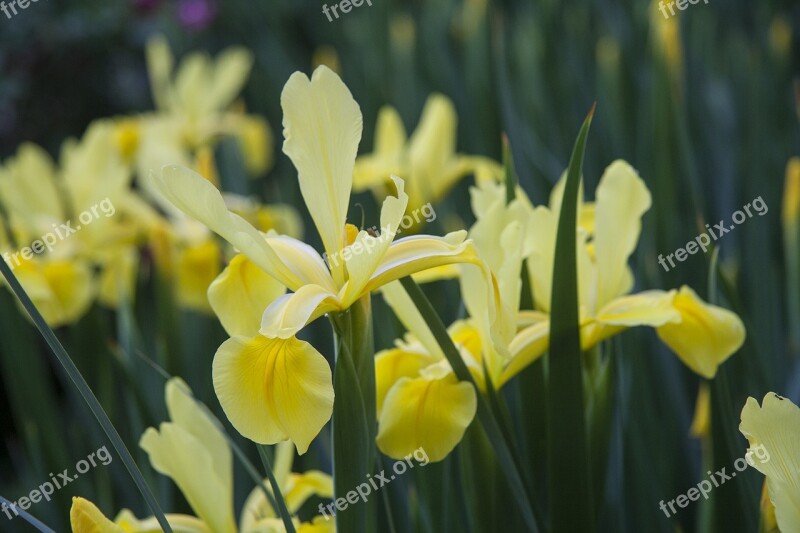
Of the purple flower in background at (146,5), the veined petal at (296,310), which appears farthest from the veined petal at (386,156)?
the purple flower in background at (146,5)

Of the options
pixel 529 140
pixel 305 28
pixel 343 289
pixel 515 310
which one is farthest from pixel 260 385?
pixel 305 28

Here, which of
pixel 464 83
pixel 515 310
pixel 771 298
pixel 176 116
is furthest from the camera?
pixel 464 83

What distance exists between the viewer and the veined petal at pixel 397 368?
2.63 feet

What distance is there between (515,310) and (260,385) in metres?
0.25

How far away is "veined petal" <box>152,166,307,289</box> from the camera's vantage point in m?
0.62

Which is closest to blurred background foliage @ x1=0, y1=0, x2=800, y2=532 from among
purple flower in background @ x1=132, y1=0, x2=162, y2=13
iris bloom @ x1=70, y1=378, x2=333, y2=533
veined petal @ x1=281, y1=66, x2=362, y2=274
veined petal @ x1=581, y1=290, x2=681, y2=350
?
veined petal @ x1=581, y1=290, x2=681, y2=350

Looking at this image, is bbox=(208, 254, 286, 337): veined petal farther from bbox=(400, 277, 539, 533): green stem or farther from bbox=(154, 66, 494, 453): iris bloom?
bbox=(400, 277, 539, 533): green stem

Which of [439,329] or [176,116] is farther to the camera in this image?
[176,116]

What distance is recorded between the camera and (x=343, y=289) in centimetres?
65

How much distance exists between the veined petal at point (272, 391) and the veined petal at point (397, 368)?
200 millimetres

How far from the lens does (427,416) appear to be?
0.70m

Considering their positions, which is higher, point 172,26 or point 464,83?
point 172,26

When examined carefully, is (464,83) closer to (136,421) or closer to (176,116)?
(176,116)

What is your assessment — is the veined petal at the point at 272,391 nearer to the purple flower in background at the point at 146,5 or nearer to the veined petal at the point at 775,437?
the veined petal at the point at 775,437
